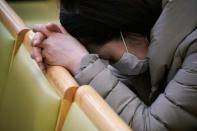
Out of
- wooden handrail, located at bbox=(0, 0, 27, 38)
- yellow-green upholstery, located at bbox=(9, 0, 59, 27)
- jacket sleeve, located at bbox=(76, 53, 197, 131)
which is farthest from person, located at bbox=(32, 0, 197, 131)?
yellow-green upholstery, located at bbox=(9, 0, 59, 27)

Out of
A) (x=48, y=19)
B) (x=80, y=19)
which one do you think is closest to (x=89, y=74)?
(x=80, y=19)

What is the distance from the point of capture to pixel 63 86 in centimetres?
90

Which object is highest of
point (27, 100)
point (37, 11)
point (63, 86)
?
point (63, 86)

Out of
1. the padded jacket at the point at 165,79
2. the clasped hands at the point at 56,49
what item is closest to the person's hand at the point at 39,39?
the clasped hands at the point at 56,49

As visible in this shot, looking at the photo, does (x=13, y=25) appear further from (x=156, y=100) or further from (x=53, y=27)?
(x=156, y=100)

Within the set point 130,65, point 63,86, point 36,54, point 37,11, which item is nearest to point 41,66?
point 36,54

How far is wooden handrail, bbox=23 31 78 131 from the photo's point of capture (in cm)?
89

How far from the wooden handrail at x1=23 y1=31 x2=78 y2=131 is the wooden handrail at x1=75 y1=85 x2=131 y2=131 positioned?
0.02 meters

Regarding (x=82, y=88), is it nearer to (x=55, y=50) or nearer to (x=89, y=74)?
(x=89, y=74)

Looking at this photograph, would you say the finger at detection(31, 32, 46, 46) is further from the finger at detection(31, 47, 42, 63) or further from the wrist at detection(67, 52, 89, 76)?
the wrist at detection(67, 52, 89, 76)

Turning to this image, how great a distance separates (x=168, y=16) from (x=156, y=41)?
6cm

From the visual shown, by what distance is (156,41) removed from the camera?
88 centimetres

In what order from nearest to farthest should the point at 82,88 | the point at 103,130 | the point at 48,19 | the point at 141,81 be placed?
1. the point at 103,130
2. the point at 82,88
3. the point at 141,81
4. the point at 48,19

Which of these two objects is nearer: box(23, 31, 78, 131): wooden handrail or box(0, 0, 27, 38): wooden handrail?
box(23, 31, 78, 131): wooden handrail
